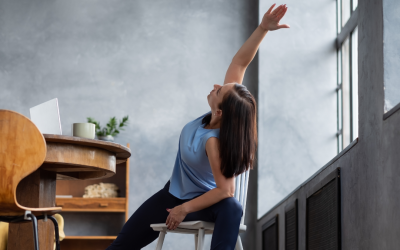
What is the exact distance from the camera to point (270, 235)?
363 centimetres

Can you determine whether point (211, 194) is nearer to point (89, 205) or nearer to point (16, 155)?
point (16, 155)

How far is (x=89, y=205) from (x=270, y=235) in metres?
1.73

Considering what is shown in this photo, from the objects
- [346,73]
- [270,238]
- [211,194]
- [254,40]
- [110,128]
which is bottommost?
[270,238]

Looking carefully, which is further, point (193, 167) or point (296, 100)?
point (296, 100)

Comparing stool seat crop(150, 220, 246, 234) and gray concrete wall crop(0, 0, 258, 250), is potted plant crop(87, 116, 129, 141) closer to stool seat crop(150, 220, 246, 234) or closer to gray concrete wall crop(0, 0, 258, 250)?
gray concrete wall crop(0, 0, 258, 250)

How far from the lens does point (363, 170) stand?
1681 millimetres

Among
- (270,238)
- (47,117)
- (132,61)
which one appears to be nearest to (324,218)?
(47,117)

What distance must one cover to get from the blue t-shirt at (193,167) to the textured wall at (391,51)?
1.95 ft

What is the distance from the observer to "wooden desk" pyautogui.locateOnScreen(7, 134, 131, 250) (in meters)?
1.81

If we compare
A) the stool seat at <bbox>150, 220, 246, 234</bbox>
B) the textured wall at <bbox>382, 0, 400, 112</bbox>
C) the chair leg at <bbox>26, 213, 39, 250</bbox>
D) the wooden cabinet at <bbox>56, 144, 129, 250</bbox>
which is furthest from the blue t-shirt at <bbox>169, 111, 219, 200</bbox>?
the wooden cabinet at <bbox>56, 144, 129, 250</bbox>

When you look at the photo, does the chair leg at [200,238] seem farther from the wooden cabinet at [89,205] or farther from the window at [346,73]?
the wooden cabinet at [89,205]

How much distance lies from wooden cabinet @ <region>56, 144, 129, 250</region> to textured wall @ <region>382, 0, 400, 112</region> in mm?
3180

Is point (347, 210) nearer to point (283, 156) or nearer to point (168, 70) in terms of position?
point (283, 156)

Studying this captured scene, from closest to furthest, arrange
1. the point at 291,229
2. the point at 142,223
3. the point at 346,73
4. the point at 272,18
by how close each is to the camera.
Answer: the point at 142,223, the point at 272,18, the point at 291,229, the point at 346,73
